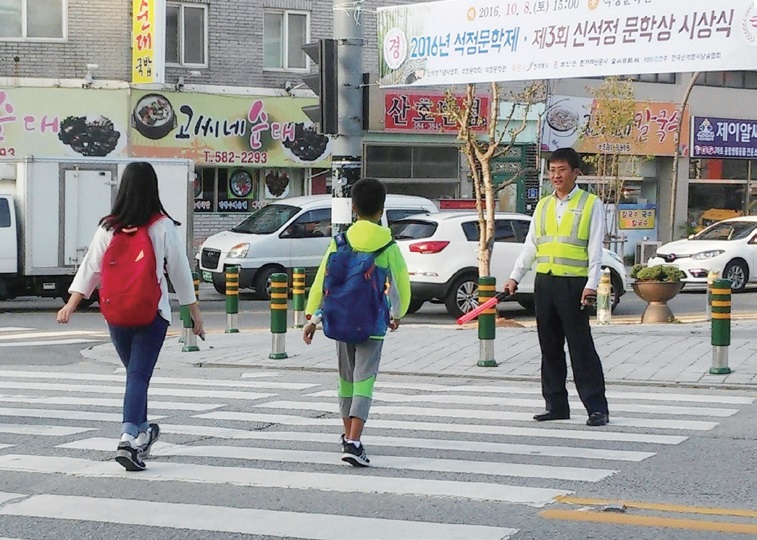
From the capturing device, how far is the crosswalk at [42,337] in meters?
17.3

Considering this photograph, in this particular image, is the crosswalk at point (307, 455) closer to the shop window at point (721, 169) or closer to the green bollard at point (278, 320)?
the green bollard at point (278, 320)

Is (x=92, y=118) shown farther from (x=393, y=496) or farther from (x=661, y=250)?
(x=393, y=496)

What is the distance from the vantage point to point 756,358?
13.6m

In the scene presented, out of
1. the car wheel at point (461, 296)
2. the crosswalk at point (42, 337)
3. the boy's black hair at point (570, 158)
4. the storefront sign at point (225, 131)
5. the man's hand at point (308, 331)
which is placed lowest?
the crosswalk at point (42, 337)

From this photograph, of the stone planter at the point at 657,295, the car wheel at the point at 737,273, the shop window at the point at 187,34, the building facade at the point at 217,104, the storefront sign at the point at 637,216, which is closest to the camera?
the stone planter at the point at 657,295

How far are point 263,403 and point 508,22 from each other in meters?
8.20

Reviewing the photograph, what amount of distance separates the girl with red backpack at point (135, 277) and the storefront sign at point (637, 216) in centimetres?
2861

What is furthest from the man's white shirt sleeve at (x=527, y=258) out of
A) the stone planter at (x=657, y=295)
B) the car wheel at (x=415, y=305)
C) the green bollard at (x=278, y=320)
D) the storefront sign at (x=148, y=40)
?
the storefront sign at (x=148, y=40)

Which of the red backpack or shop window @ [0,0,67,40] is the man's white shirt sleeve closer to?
the red backpack

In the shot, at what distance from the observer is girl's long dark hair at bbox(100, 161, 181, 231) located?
784cm

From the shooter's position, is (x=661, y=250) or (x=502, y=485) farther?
(x=661, y=250)

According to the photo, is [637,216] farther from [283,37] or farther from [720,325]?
[720,325]

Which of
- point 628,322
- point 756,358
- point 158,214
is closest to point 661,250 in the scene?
point 628,322

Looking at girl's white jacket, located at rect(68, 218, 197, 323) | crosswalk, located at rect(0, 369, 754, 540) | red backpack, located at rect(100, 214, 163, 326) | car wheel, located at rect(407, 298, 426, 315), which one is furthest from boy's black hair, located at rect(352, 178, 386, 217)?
car wheel, located at rect(407, 298, 426, 315)
